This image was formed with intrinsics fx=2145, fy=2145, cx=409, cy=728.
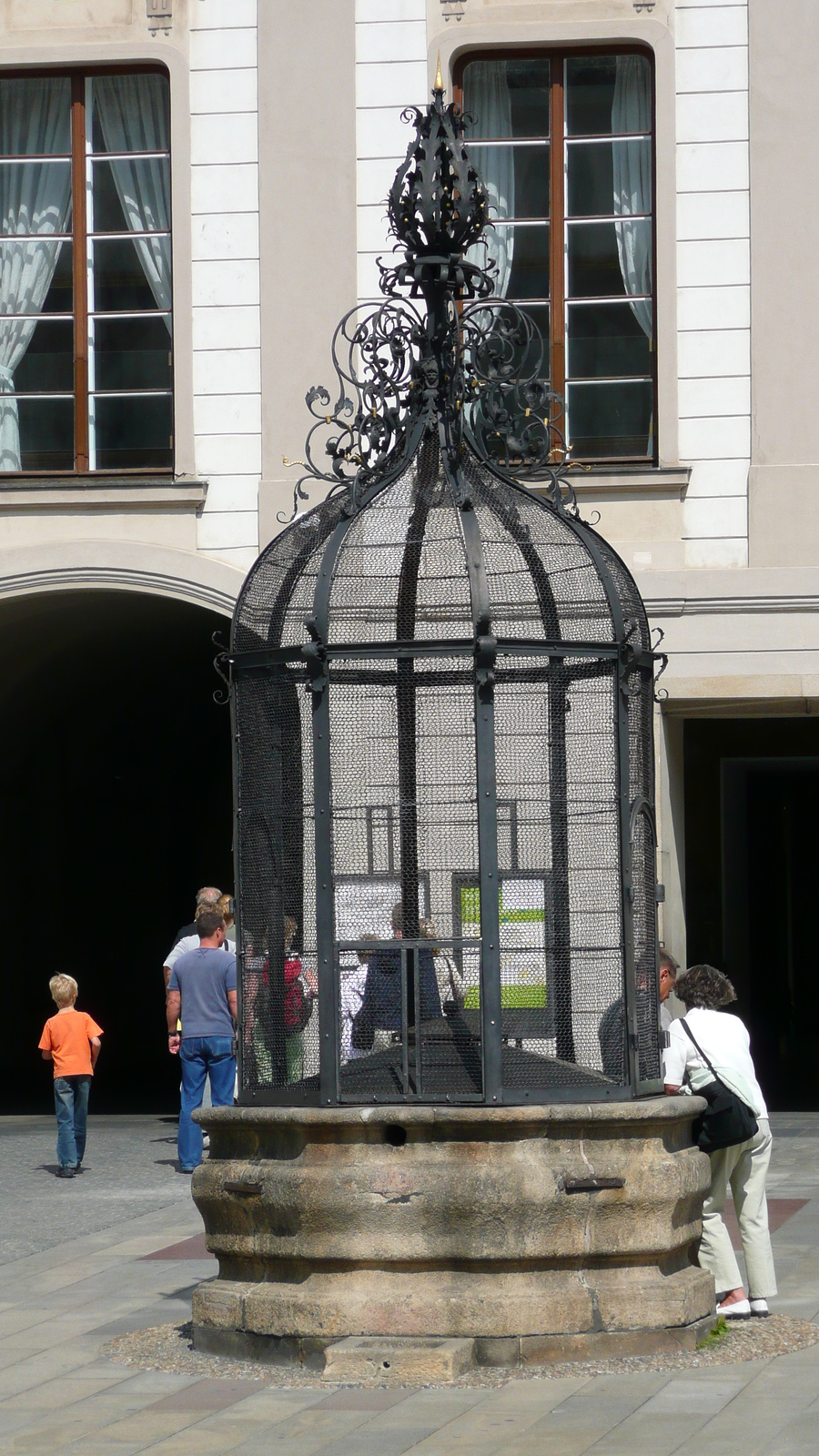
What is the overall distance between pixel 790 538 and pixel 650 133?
3.12 m

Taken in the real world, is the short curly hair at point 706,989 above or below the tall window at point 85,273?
below

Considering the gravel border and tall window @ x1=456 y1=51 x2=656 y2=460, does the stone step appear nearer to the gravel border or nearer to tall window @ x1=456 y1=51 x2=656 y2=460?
the gravel border

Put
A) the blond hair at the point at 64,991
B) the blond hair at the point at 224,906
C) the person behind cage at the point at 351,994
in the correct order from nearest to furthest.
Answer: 1. the person behind cage at the point at 351,994
2. the blond hair at the point at 64,991
3. the blond hair at the point at 224,906

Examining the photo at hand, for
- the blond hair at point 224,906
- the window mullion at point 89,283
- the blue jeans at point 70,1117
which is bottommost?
the blue jeans at point 70,1117

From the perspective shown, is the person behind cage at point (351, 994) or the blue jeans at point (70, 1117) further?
the blue jeans at point (70, 1117)

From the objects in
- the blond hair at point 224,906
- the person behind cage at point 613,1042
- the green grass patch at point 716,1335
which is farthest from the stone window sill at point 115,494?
the green grass patch at point 716,1335

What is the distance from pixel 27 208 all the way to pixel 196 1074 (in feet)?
22.4

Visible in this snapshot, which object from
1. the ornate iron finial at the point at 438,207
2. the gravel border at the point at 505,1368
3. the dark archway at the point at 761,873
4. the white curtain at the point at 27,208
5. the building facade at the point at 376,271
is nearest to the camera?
the gravel border at the point at 505,1368

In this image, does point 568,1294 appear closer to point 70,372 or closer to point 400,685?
point 400,685

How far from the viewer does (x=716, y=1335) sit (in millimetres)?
7895

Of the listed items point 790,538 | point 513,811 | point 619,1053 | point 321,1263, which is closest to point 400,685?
point 513,811

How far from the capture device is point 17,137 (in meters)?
16.0

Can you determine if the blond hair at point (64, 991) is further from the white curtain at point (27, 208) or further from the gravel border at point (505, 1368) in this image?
the gravel border at point (505, 1368)

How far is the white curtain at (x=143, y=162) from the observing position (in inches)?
617
